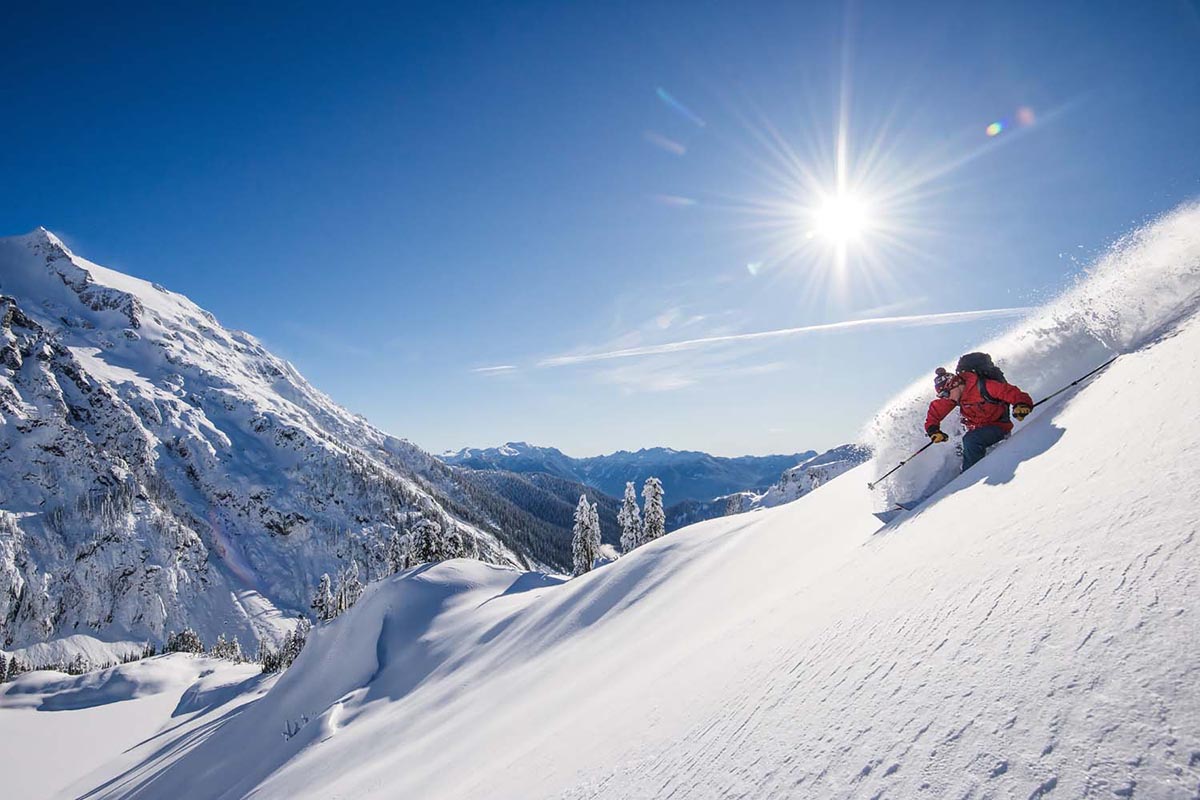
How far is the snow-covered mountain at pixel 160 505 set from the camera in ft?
388

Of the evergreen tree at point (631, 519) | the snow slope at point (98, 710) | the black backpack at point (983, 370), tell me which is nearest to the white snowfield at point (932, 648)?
the black backpack at point (983, 370)

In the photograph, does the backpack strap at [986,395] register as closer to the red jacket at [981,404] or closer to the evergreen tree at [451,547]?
the red jacket at [981,404]

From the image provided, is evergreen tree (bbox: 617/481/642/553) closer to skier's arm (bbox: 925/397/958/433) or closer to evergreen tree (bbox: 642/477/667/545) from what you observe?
evergreen tree (bbox: 642/477/667/545)

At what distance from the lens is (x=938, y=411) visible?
748 cm

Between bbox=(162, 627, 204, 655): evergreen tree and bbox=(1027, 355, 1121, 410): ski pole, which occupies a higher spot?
bbox=(162, 627, 204, 655): evergreen tree

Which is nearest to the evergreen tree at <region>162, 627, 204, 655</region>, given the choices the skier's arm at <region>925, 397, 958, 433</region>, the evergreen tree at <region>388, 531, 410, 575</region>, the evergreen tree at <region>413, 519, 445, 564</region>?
the evergreen tree at <region>388, 531, 410, 575</region>

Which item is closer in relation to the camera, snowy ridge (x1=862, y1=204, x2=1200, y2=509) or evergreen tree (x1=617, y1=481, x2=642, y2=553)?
snowy ridge (x1=862, y1=204, x2=1200, y2=509)

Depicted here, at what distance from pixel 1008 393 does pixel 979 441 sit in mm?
769

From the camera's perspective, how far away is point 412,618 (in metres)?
18.9

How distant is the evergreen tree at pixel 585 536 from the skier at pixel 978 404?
42500 mm

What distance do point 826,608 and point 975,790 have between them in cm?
257

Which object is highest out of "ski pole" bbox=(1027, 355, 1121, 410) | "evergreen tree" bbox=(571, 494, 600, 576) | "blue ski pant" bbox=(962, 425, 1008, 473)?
"evergreen tree" bbox=(571, 494, 600, 576)

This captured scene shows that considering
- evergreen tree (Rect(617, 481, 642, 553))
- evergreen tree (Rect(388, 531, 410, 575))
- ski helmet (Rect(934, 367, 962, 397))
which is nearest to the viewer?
ski helmet (Rect(934, 367, 962, 397))

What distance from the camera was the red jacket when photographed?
6.77 metres
